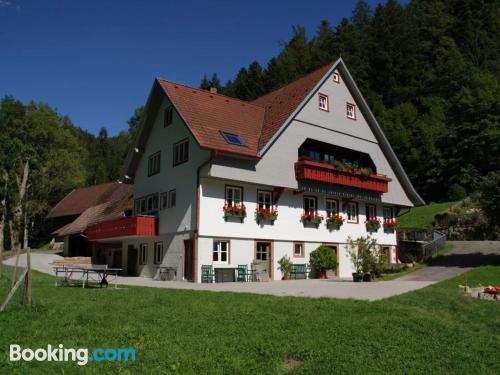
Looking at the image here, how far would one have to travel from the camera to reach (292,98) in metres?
29.3

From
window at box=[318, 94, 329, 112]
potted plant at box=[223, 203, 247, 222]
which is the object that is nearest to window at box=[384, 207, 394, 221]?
window at box=[318, 94, 329, 112]

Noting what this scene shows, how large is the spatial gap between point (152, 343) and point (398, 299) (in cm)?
740

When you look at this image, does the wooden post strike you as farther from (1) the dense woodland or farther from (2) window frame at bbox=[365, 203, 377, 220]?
(1) the dense woodland

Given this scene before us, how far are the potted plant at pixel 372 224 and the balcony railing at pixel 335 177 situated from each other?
2.01m

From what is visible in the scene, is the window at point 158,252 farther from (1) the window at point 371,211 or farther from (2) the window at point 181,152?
(1) the window at point 371,211

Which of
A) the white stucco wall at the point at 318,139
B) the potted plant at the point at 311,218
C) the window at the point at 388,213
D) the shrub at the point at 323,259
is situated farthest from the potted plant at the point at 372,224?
the shrub at the point at 323,259

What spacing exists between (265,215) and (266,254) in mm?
2086

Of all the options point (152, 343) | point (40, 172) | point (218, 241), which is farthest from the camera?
point (40, 172)

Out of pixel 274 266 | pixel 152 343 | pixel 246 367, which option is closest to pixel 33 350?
pixel 152 343

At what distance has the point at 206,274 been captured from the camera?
78.0ft

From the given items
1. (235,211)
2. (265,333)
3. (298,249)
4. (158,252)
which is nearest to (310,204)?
(298,249)

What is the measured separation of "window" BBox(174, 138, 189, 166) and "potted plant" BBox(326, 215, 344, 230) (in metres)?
9.30

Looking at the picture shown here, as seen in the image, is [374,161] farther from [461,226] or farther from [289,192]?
[461,226]

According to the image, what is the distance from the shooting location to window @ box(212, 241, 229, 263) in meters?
24.5
